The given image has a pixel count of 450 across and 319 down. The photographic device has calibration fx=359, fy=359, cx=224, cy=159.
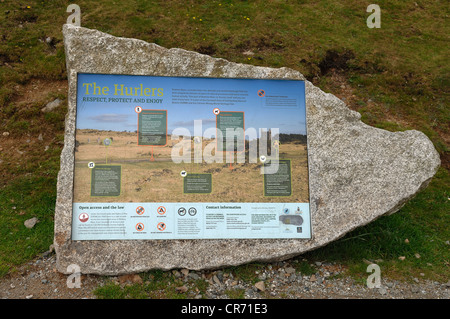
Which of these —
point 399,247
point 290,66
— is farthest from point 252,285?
point 290,66

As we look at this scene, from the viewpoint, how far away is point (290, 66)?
891 centimetres

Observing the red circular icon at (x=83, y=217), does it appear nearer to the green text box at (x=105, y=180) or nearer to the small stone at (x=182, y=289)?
the green text box at (x=105, y=180)

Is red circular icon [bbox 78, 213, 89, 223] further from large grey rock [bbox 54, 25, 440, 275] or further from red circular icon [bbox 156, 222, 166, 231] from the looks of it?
red circular icon [bbox 156, 222, 166, 231]

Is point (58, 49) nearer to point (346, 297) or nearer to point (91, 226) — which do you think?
point (91, 226)

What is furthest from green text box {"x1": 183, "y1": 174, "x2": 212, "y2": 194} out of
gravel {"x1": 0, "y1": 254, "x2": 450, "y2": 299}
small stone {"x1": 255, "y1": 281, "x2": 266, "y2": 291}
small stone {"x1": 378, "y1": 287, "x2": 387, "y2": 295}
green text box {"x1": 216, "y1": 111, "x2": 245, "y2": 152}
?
small stone {"x1": 378, "y1": 287, "x2": 387, "y2": 295}

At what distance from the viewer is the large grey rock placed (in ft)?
17.3

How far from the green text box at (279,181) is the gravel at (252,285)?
4.00ft

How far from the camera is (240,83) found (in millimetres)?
5809

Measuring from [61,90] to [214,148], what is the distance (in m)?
4.88

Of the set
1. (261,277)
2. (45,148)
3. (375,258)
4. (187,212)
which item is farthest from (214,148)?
(45,148)

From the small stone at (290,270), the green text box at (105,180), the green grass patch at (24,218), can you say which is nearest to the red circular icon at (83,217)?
the green text box at (105,180)

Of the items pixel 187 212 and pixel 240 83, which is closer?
pixel 187 212

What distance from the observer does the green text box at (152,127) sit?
5504 millimetres

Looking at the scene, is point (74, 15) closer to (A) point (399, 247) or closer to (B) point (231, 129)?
Result: (B) point (231, 129)
